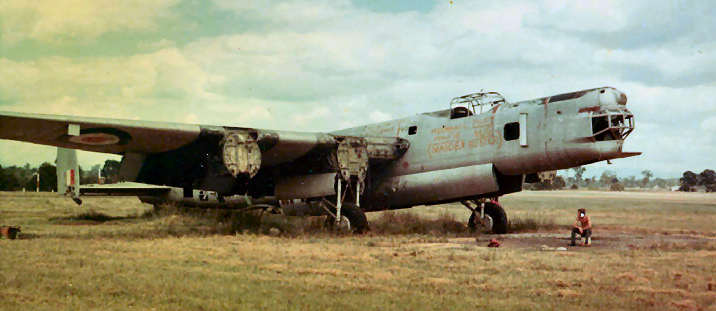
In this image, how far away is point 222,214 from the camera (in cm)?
2550

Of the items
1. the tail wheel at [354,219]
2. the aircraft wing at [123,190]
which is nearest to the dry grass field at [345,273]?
the tail wheel at [354,219]

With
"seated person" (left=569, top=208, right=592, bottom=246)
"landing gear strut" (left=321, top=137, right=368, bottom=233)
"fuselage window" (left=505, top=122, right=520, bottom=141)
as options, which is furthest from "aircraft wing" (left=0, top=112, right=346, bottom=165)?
"seated person" (left=569, top=208, right=592, bottom=246)

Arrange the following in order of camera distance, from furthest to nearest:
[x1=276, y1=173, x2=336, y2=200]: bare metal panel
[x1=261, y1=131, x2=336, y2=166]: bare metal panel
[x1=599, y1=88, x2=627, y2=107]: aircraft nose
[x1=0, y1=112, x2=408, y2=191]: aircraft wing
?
[x1=276, y1=173, x2=336, y2=200]: bare metal panel, [x1=261, y1=131, x2=336, y2=166]: bare metal panel, [x1=599, y1=88, x2=627, y2=107]: aircraft nose, [x1=0, y1=112, x2=408, y2=191]: aircraft wing

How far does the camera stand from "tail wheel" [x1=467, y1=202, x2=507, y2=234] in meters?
19.5

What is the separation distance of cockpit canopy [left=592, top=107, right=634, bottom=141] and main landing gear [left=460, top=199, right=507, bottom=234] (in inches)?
218

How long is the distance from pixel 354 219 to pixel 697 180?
3729 inches

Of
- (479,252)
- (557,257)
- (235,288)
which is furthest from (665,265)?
(235,288)

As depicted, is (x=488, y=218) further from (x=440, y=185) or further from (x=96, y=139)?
(x=96, y=139)

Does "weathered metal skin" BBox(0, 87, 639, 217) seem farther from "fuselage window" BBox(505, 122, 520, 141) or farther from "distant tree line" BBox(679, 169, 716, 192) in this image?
"distant tree line" BBox(679, 169, 716, 192)

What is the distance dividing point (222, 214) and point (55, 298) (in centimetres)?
1816

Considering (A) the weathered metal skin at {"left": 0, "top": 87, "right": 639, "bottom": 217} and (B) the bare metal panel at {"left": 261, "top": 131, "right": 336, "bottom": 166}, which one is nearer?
(A) the weathered metal skin at {"left": 0, "top": 87, "right": 639, "bottom": 217}

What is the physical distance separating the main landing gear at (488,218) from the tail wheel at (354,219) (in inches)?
158

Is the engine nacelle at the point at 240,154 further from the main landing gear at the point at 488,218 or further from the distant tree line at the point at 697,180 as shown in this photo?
the distant tree line at the point at 697,180

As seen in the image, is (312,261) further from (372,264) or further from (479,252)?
(479,252)
